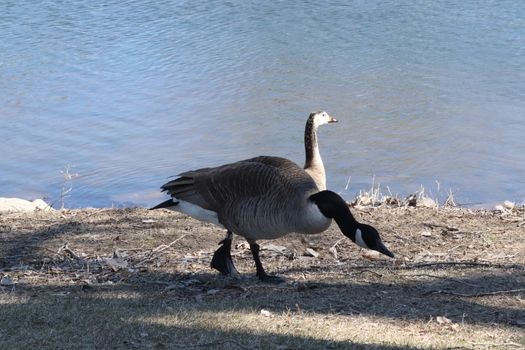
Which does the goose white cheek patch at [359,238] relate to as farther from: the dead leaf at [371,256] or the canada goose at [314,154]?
the canada goose at [314,154]

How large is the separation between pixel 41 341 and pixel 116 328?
43 centimetres

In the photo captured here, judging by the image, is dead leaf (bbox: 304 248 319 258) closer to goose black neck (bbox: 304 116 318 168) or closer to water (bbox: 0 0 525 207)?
goose black neck (bbox: 304 116 318 168)

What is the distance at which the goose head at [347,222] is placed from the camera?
552 centimetres

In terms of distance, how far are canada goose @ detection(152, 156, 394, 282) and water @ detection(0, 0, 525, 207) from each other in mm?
4019

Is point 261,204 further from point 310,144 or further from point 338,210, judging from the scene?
point 310,144

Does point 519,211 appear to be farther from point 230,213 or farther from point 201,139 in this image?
point 201,139

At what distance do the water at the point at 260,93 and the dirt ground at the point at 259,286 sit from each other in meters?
2.54

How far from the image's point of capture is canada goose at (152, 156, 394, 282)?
5691mm

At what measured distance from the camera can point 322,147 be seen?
A: 11.9 meters

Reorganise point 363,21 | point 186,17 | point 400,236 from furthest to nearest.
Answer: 1. point 186,17
2. point 363,21
3. point 400,236

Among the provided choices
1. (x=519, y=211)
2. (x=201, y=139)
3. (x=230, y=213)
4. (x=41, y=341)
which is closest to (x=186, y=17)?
(x=201, y=139)

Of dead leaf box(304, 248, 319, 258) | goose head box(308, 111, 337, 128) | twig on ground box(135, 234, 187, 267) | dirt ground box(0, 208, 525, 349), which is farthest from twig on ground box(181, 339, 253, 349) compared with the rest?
goose head box(308, 111, 337, 128)

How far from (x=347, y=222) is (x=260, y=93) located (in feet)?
28.4

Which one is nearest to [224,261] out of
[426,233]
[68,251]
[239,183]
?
[239,183]
